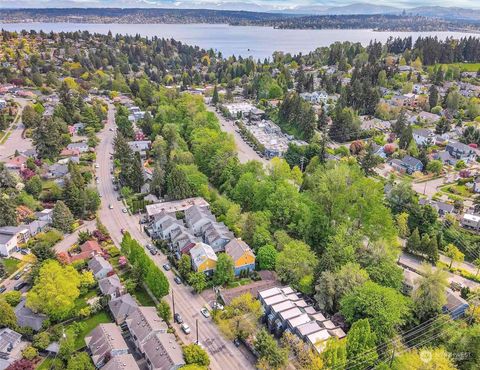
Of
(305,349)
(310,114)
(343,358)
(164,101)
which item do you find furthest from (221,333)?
(164,101)

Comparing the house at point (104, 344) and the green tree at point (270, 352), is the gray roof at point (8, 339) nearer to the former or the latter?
the house at point (104, 344)

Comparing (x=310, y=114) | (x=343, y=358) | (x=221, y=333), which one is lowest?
(x=221, y=333)

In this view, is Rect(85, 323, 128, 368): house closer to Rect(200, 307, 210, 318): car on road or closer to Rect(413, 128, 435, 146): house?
Rect(200, 307, 210, 318): car on road

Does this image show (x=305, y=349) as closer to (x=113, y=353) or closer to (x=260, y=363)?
(x=260, y=363)

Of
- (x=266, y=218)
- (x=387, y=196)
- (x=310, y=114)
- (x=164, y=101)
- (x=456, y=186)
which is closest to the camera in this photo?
(x=266, y=218)

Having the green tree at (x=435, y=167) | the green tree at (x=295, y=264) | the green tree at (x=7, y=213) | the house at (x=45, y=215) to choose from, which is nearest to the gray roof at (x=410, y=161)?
the green tree at (x=435, y=167)

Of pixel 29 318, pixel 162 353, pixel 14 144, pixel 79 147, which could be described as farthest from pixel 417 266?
pixel 14 144

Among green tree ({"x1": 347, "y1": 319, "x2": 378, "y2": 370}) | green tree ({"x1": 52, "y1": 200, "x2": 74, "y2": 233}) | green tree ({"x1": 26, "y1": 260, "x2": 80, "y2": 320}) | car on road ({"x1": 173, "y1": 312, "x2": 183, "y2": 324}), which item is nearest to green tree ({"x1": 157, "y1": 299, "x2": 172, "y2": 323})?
car on road ({"x1": 173, "y1": 312, "x2": 183, "y2": 324})
